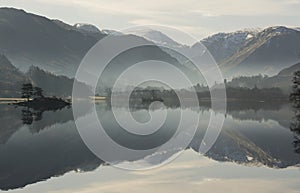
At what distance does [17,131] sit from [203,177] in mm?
53273

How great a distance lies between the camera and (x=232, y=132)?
89062mm

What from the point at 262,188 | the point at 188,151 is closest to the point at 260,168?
the point at 262,188

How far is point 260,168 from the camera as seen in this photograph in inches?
1863

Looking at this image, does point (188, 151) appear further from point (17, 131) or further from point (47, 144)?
point (17, 131)

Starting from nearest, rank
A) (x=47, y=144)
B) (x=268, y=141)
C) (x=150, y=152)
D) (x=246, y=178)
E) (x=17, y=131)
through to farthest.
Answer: (x=246, y=178) → (x=150, y=152) → (x=47, y=144) → (x=268, y=141) → (x=17, y=131)

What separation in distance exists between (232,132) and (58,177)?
52.9 m

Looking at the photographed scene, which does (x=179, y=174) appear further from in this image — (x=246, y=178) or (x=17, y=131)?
(x=17, y=131)

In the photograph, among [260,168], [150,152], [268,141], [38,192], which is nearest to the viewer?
[38,192]

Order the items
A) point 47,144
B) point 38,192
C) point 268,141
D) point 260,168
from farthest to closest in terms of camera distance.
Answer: point 268,141, point 47,144, point 260,168, point 38,192

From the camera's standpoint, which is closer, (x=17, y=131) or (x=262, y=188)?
(x=262, y=188)

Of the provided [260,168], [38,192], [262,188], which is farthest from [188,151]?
[38,192]

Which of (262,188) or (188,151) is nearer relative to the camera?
(262,188)

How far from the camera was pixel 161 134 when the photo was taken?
3462 inches

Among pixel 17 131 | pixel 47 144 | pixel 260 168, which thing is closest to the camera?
pixel 260 168
